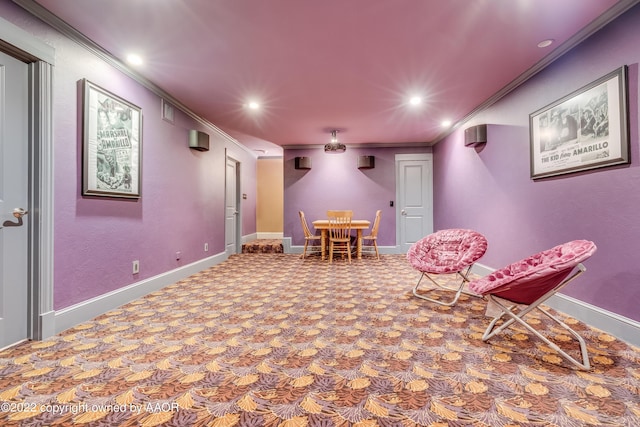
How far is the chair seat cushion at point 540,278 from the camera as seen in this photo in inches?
65.8

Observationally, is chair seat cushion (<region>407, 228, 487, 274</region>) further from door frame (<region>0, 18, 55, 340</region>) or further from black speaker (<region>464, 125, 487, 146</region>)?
door frame (<region>0, 18, 55, 340</region>)

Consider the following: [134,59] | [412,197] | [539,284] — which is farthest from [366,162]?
[539,284]

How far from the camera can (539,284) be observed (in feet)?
5.88

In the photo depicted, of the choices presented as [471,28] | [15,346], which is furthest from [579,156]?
[15,346]

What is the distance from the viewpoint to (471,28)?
7.53 ft

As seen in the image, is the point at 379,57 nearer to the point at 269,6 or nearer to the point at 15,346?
the point at 269,6

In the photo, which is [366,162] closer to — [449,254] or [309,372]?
[449,254]

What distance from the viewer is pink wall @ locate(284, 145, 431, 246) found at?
6336 mm

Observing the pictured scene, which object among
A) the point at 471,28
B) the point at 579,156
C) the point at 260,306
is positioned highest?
the point at 471,28

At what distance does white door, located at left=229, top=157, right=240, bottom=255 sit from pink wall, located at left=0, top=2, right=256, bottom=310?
94 centimetres

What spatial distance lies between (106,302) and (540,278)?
141 inches

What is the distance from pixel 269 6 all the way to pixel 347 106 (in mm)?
2157

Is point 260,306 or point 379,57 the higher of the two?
point 379,57

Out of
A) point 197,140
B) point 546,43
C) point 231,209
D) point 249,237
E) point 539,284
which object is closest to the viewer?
point 539,284
